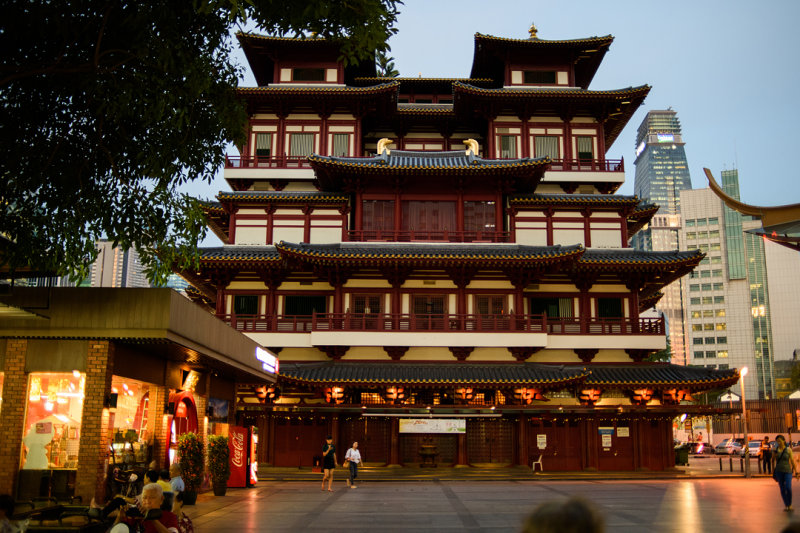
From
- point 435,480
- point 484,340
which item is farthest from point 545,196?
point 435,480

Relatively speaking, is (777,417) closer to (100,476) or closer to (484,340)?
(484,340)

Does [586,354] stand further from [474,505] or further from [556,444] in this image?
[474,505]

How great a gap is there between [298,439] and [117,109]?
928 inches

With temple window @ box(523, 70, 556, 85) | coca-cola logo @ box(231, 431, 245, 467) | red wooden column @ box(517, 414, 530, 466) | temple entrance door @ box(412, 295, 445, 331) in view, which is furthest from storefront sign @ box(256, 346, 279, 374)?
temple window @ box(523, 70, 556, 85)

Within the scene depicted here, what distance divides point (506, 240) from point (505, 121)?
7.70 meters

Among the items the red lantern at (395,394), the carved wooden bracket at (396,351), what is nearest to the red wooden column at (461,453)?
the red lantern at (395,394)

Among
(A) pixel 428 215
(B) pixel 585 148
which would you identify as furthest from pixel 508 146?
(A) pixel 428 215

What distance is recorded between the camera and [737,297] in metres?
136

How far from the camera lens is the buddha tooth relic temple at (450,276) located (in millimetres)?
33281

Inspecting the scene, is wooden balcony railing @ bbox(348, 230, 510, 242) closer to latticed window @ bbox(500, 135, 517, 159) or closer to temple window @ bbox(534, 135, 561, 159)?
latticed window @ bbox(500, 135, 517, 159)

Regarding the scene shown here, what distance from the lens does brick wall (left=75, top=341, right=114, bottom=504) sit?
14547 millimetres

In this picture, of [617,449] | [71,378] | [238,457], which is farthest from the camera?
[617,449]

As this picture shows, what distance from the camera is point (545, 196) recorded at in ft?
124

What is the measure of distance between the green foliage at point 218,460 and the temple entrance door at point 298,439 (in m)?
10.3
